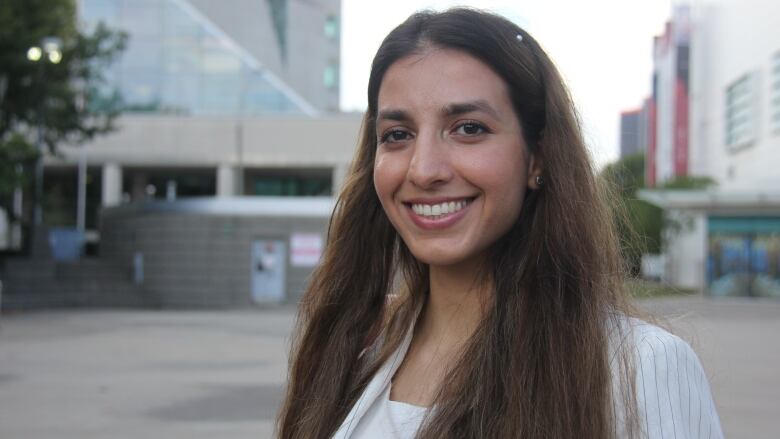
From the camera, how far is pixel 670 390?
1.46 meters

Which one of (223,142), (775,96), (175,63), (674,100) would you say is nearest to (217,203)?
(223,142)

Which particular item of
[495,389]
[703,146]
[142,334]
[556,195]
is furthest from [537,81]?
[703,146]

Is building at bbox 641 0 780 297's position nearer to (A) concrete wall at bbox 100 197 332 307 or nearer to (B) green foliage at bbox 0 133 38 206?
(A) concrete wall at bbox 100 197 332 307

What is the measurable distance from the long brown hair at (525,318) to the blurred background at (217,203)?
0.22 meters

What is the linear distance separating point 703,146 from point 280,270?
42190 millimetres

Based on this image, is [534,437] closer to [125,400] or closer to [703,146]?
[125,400]

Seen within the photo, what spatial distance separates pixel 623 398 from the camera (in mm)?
1478

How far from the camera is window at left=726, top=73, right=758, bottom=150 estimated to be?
47.0 meters

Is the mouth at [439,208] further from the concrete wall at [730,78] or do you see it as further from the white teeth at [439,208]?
the concrete wall at [730,78]

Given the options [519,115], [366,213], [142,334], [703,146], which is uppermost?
[703,146]

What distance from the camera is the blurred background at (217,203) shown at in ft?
28.7

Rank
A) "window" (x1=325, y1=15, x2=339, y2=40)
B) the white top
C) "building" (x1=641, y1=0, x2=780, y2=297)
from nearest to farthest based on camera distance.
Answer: the white top < "building" (x1=641, y1=0, x2=780, y2=297) < "window" (x1=325, y1=15, x2=339, y2=40)

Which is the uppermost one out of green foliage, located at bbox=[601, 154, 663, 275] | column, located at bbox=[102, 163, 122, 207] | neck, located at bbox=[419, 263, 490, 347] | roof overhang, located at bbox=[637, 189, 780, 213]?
column, located at bbox=[102, 163, 122, 207]

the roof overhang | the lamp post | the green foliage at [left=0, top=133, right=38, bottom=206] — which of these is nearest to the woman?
the green foliage at [left=0, top=133, right=38, bottom=206]
